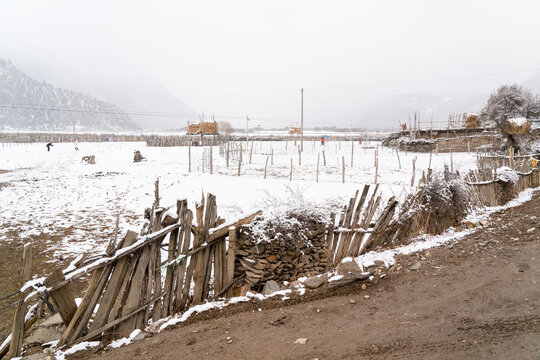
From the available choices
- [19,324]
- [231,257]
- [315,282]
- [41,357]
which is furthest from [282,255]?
[19,324]

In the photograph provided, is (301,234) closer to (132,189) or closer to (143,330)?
(143,330)

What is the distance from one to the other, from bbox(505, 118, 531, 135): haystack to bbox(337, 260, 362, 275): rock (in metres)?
22.2

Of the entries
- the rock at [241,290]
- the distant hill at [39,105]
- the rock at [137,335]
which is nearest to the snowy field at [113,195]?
the rock at [241,290]

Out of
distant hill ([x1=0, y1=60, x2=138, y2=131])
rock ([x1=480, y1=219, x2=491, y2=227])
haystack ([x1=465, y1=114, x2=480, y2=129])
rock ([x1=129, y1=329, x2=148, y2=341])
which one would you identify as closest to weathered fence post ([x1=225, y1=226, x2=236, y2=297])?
rock ([x1=129, y1=329, x2=148, y2=341])

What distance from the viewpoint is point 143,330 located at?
13.5 feet

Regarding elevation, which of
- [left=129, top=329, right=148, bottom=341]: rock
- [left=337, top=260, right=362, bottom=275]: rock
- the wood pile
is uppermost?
the wood pile

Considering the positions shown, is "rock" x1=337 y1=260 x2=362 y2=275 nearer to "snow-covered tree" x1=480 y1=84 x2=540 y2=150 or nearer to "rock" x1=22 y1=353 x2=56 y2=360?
"rock" x1=22 y1=353 x2=56 y2=360

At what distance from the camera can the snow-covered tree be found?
21.3m

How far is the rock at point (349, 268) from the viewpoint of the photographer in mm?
4699

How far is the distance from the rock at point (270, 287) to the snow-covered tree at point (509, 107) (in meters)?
23.3

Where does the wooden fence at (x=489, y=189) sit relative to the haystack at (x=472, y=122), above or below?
below

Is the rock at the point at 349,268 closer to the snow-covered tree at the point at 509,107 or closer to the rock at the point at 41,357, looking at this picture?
the rock at the point at 41,357

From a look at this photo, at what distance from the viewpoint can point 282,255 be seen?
16.3ft

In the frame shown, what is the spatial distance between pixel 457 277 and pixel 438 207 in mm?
2605
